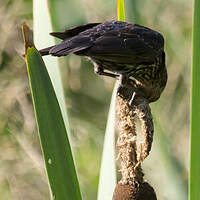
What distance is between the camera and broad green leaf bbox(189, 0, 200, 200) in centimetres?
167

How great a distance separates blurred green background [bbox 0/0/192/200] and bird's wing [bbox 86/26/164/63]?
1223mm

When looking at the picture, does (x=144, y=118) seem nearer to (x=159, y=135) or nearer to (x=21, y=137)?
(x=159, y=135)

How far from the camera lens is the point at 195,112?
1688 millimetres

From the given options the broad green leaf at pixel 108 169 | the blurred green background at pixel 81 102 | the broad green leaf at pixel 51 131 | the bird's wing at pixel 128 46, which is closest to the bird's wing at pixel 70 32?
the bird's wing at pixel 128 46

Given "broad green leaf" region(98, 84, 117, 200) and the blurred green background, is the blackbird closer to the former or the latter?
"broad green leaf" region(98, 84, 117, 200)

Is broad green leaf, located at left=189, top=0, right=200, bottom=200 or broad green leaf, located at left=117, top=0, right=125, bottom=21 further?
broad green leaf, located at left=117, top=0, right=125, bottom=21

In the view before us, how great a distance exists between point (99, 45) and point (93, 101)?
230 centimetres

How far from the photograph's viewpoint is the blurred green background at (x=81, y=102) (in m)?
3.91

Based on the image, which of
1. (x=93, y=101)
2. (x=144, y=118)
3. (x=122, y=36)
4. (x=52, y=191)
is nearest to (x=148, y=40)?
(x=122, y=36)

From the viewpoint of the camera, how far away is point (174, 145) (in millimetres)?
3945

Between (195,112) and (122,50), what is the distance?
634 mm

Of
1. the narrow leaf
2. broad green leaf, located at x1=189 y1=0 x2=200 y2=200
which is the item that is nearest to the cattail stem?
broad green leaf, located at x1=189 y1=0 x2=200 y2=200

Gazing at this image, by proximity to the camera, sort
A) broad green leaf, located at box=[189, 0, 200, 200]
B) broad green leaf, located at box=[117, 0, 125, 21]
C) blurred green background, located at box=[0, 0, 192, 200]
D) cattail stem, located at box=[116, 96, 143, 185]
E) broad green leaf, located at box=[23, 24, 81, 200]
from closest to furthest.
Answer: broad green leaf, located at box=[23, 24, 81, 200], broad green leaf, located at box=[189, 0, 200, 200], cattail stem, located at box=[116, 96, 143, 185], broad green leaf, located at box=[117, 0, 125, 21], blurred green background, located at box=[0, 0, 192, 200]

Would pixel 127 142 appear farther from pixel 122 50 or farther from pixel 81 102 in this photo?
pixel 81 102
